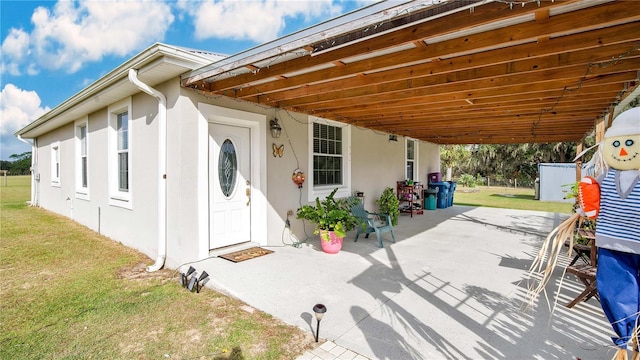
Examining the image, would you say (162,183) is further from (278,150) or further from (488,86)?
(488,86)

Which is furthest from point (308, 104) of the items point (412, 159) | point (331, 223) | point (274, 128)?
point (412, 159)

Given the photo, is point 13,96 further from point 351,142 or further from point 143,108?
point 351,142

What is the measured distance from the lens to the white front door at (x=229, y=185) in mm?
4570

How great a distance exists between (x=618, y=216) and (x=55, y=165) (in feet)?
41.4

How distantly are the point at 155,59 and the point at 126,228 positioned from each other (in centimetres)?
318

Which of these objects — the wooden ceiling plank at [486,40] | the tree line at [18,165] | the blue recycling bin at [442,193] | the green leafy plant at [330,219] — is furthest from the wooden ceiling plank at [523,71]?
the tree line at [18,165]

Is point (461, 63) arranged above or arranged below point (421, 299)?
above

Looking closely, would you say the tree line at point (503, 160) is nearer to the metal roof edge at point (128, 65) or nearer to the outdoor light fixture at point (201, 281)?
the metal roof edge at point (128, 65)

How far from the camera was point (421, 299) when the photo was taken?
3.18m

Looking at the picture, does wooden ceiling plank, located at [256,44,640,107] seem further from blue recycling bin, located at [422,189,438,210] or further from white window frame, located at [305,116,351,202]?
blue recycling bin, located at [422,189,438,210]

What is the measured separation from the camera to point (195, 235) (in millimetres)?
4164

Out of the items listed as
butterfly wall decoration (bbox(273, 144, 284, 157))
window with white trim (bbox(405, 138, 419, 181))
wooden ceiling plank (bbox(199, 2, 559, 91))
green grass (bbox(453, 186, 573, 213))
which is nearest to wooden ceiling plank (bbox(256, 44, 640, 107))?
wooden ceiling plank (bbox(199, 2, 559, 91))

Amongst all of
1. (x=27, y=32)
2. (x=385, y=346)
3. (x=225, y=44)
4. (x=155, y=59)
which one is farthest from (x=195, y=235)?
(x=27, y=32)

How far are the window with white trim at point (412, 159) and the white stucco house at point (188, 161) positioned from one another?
128 inches
